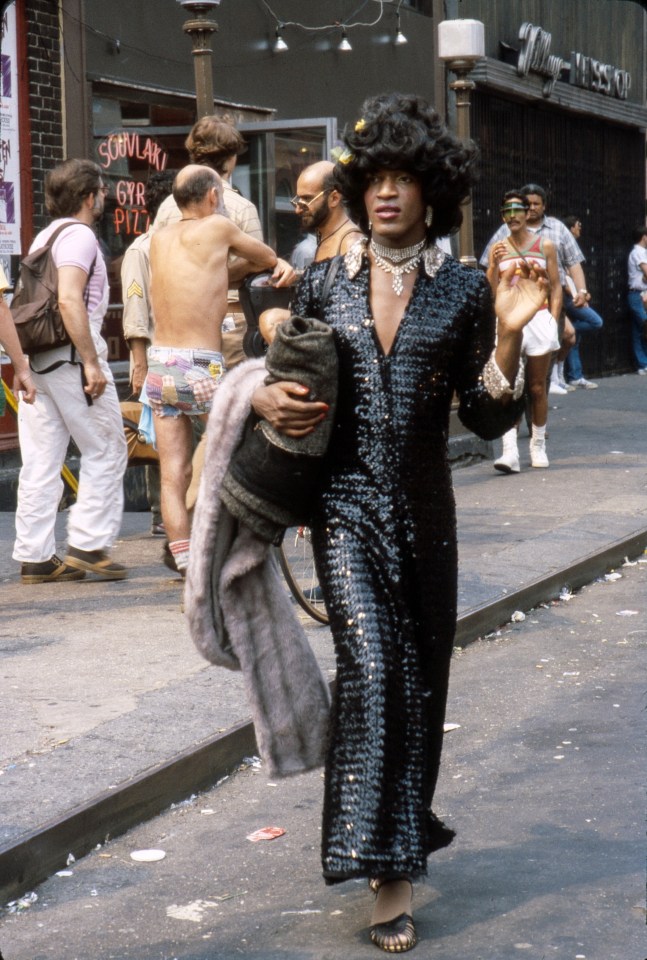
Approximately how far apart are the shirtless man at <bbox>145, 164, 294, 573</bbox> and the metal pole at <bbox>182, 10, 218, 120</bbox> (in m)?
2.63

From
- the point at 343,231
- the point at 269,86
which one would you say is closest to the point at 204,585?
the point at 343,231

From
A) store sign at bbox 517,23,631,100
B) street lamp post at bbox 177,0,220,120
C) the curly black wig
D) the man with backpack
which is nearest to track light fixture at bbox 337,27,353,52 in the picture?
store sign at bbox 517,23,631,100

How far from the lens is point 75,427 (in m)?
7.75

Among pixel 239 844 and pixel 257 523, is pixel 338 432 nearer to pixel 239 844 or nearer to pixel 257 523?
pixel 257 523

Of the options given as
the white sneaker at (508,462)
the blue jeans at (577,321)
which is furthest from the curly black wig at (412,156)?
the blue jeans at (577,321)

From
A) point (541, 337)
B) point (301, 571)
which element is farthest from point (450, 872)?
point (541, 337)

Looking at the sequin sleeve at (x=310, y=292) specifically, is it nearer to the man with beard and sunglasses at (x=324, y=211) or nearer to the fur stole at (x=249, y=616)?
the fur stole at (x=249, y=616)

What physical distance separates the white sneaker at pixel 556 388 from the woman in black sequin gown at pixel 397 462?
15672 mm

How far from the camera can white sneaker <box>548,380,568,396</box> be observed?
19.4m

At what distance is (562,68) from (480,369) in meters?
19.0

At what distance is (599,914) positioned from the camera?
3.84 m

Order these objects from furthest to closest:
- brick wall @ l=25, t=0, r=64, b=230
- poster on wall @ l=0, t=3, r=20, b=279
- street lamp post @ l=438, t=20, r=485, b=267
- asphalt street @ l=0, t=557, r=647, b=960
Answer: street lamp post @ l=438, t=20, r=485, b=267
brick wall @ l=25, t=0, r=64, b=230
poster on wall @ l=0, t=3, r=20, b=279
asphalt street @ l=0, t=557, r=647, b=960

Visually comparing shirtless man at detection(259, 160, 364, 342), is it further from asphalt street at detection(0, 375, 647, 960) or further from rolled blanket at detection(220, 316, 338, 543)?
rolled blanket at detection(220, 316, 338, 543)

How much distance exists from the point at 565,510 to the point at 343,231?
4.20 meters
